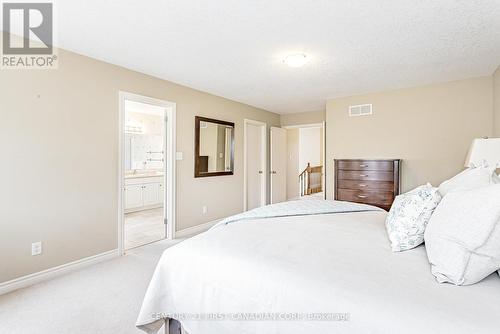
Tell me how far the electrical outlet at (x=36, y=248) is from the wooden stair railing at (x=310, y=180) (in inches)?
278

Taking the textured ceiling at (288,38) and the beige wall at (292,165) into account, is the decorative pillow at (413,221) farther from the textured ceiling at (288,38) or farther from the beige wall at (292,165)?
the beige wall at (292,165)

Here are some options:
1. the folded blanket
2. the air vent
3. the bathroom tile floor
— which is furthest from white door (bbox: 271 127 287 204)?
the folded blanket

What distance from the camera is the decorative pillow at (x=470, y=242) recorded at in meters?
0.95

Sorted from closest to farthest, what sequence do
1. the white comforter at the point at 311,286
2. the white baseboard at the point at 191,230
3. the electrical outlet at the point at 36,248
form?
the white comforter at the point at 311,286
the electrical outlet at the point at 36,248
the white baseboard at the point at 191,230

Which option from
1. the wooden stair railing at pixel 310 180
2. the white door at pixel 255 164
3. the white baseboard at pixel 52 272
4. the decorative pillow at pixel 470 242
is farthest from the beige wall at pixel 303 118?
the decorative pillow at pixel 470 242

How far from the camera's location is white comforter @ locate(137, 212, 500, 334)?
85 cm

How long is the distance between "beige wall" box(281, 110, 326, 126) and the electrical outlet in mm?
5272

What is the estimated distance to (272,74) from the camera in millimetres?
3467

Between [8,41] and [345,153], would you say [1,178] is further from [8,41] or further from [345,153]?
[345,153]

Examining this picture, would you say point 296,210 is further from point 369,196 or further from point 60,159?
point 60,159

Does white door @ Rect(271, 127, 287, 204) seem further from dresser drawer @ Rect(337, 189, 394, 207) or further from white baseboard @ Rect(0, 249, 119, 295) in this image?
white baseboard @ Rect(0, 249, 119, 295)

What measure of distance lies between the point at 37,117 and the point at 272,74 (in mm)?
2721

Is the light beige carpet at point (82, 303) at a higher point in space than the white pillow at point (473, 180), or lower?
lower

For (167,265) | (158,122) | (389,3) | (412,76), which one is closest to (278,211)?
(167,265)
